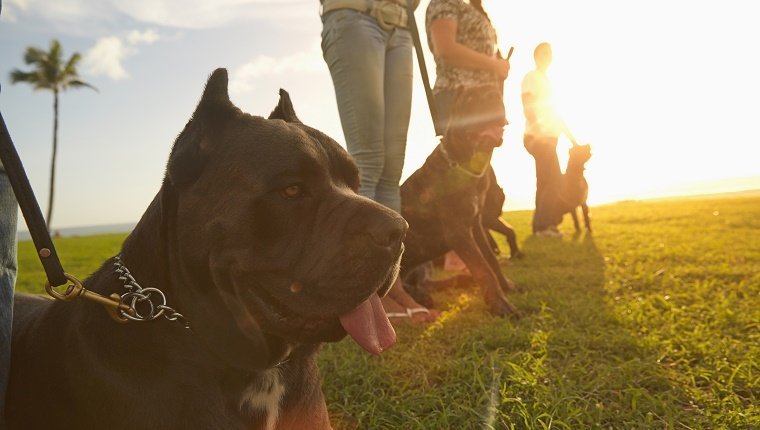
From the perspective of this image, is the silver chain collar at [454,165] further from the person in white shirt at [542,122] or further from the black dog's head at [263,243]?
the person in white shirt at [542,122]

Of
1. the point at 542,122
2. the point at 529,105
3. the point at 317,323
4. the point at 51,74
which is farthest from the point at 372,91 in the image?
the point at 51,74

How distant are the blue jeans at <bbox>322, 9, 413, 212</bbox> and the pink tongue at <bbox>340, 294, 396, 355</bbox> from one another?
2.11 meters

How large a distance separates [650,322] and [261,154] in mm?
3423

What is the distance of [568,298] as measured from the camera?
193 inches

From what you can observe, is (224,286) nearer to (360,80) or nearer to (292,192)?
(292,192)

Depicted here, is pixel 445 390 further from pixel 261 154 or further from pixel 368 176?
pixel 368 176

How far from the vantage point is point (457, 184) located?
4.79m

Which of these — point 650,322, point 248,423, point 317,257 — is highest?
point 317,257

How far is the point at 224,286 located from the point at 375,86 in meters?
2.52

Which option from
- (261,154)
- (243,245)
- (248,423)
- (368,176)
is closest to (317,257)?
(243,245)

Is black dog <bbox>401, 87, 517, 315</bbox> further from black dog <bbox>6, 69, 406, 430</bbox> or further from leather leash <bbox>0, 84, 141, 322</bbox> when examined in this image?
leather leash <bbox>0, 84, 141, 322</bbox>

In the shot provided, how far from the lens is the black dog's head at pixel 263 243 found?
1.86 meters

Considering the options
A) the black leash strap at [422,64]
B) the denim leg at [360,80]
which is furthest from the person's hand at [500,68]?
the denim leg at [360,80]

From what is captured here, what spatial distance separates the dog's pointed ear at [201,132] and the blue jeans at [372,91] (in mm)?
2026
